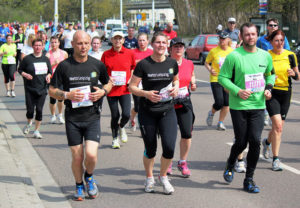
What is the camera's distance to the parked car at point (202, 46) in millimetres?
26719

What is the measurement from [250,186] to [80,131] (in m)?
1.92

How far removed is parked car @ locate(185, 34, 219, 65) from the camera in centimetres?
2672

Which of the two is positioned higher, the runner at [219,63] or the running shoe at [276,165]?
the runner at [219,63]

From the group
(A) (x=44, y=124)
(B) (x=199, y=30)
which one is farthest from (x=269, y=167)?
(B) (x=199, y=30)

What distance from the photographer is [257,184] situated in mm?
6859

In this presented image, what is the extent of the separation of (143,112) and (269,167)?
2227 millimetres

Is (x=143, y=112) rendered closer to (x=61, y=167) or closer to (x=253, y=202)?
(x=253, y=202)

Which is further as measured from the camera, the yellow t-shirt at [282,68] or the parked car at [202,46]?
the parked car at [202,46]

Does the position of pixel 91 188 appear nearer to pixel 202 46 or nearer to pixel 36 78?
pixel 36 78

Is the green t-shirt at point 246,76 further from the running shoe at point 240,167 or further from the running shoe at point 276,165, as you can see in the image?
the running shoe at point 276,165

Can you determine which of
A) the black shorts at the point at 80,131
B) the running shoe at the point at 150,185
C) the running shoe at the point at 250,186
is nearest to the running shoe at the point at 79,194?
the black shorts at the point at 80,131

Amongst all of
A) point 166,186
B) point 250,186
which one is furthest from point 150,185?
point 250,186

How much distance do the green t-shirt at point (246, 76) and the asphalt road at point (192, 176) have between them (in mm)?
980

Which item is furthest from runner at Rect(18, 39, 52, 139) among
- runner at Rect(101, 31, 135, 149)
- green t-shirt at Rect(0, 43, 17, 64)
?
green t-shirt at Rect(0, 43, 17, 64)
